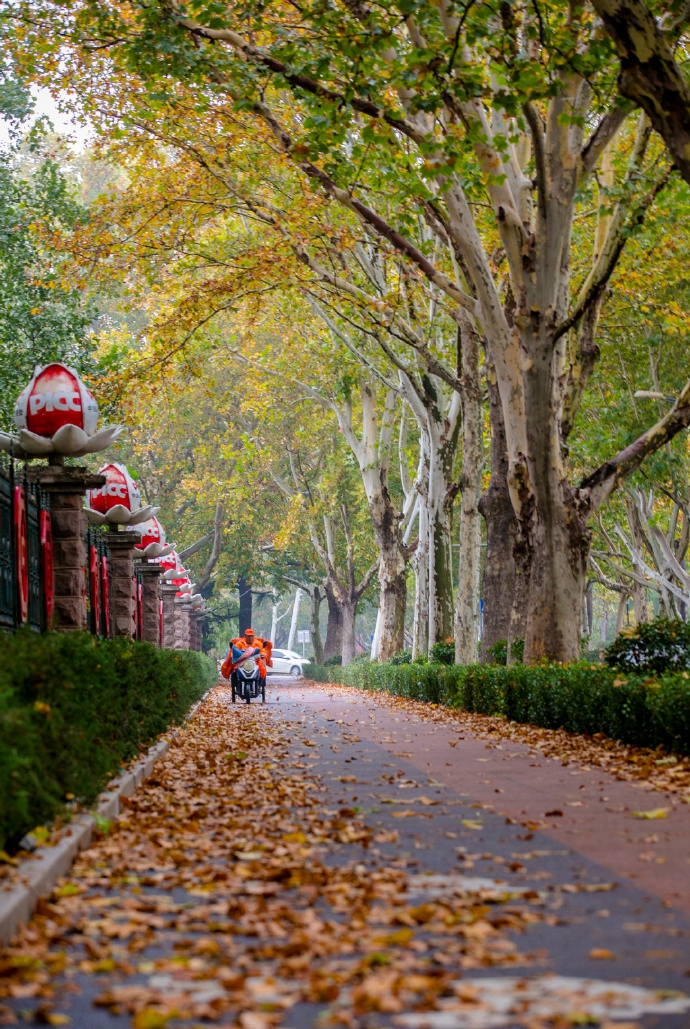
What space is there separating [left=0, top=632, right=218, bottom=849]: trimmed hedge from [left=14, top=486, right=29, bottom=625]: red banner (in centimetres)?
89

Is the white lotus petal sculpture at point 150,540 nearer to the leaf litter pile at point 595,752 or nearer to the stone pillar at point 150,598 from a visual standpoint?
the stone pillar at point 150,598

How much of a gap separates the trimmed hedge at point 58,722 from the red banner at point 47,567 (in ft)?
4.44

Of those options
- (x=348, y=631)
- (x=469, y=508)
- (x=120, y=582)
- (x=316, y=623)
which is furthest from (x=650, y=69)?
(x=316, y=623)

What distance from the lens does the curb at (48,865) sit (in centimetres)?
456

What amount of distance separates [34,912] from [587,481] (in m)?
12.9

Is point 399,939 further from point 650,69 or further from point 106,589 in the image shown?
point 106,589

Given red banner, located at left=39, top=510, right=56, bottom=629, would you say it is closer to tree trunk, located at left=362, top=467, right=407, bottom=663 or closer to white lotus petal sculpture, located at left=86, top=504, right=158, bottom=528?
white lotus petal sculpture, located at left=86, top=504, right=158, bottom=528

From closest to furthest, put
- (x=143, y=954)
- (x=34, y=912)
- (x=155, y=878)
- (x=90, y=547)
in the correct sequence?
(x=143, y=954), (x=34, y=912), (x=155, y=878), (x=90, y=547)

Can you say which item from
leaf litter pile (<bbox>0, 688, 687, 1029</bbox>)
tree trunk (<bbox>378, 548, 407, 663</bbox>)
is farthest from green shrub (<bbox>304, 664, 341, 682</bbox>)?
leaf litter pile (<bbox>0, 688, 687, 1029</bbox>)

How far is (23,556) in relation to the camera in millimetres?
10602

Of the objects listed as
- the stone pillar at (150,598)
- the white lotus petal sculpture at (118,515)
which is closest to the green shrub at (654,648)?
the white lotus petal sculpture at (118,515)

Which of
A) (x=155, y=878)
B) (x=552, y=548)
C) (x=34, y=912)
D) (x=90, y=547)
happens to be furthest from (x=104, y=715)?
(x=552, y=548)

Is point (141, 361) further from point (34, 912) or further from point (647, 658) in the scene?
point (34, 912)

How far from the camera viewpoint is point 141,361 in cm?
2256
